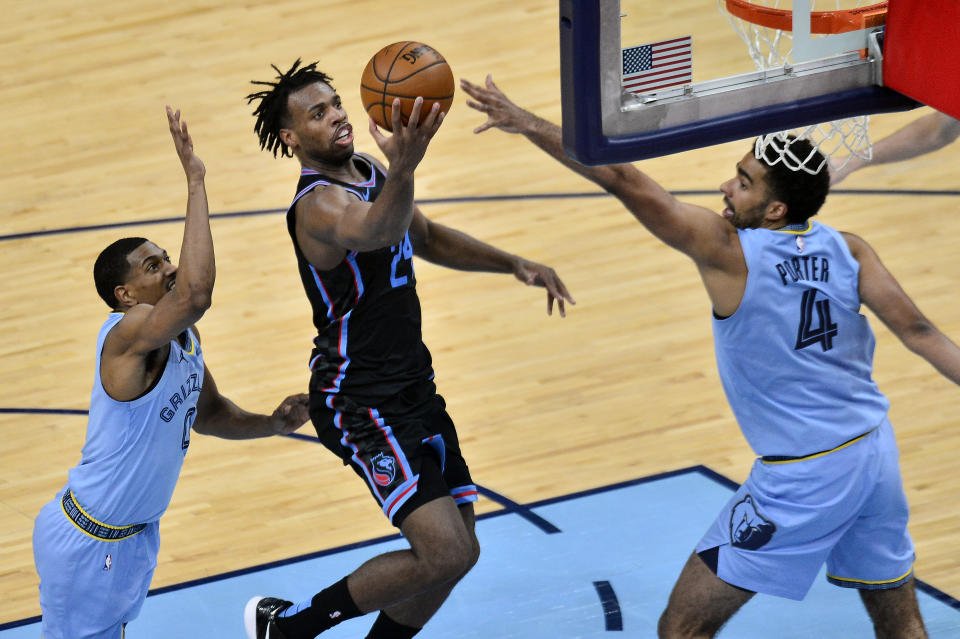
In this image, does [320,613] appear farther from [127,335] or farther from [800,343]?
[800,343]

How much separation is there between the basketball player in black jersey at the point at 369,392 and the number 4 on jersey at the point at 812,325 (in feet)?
4.20

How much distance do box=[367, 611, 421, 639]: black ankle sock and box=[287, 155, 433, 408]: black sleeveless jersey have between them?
79 centimetres

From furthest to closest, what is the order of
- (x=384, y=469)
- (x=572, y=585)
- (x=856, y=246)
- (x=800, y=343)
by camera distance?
(x=572, y=585) → (x=384, y=469) → (x=856, y=246) → (x=800, y=343)

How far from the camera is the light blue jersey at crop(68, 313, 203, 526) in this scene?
476cm

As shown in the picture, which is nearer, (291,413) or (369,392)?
(369,392)

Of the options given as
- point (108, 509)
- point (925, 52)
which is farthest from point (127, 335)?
point (925, 52)

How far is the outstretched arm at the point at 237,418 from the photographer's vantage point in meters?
5.31

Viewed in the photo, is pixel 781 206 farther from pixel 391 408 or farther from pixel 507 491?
pixel 507 491

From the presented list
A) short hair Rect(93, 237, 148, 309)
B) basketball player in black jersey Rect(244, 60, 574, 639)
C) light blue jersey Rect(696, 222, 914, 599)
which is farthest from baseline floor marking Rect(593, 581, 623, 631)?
short hair Rect(93, 237, 148, 309)

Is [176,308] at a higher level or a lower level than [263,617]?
higher

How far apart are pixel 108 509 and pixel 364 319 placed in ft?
3.46

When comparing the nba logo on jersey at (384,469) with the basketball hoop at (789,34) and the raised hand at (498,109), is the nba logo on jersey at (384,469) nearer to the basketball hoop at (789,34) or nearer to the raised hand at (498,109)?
the raised hand at (498,109)

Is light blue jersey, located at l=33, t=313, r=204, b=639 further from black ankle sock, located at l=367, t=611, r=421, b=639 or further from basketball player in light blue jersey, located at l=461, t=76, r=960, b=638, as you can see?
basketball player in light blue jersey, located at l=461, t=76, r=960, b=638

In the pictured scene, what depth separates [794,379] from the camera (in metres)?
4.51
